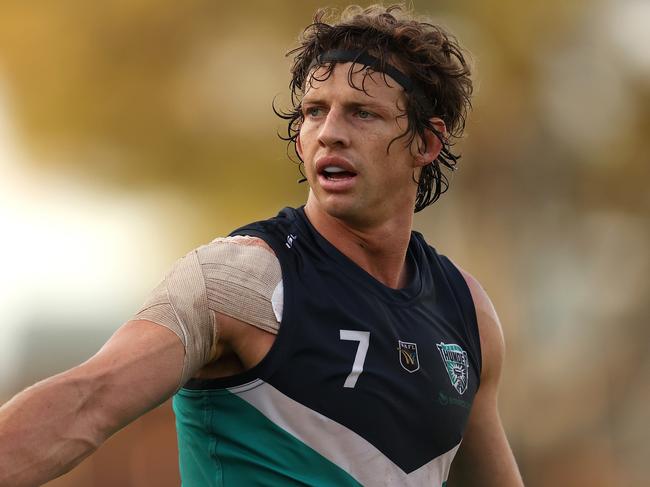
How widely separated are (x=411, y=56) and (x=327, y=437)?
139 centimetres

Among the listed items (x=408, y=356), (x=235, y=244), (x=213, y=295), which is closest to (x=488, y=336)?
(x=408, y=356)

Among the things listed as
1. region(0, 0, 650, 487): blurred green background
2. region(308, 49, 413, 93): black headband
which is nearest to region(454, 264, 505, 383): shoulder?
region(308, 49, 413, 93): black headband

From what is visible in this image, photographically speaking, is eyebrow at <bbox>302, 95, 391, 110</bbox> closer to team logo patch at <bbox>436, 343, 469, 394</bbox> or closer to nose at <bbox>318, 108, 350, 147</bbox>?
nose at <bbox>318, 108, 350, 147</bbox>

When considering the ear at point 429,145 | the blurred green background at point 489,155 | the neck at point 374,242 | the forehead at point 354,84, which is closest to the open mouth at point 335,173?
the neck at point 374,242

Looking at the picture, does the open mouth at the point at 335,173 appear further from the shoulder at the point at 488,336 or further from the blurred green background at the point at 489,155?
the blurred green background at the point at 489,155

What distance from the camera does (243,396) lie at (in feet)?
11.0

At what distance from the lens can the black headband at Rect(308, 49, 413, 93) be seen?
3.82m

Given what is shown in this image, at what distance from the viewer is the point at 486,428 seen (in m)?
4.22

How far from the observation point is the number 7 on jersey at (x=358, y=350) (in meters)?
3.46

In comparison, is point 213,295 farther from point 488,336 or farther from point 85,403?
point 488,336

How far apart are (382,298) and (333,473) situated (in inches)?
24.4

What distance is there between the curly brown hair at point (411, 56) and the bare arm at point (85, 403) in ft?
3.95

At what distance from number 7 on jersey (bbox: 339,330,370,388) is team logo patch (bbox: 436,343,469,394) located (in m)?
0.36

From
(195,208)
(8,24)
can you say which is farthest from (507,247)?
(8,24)
